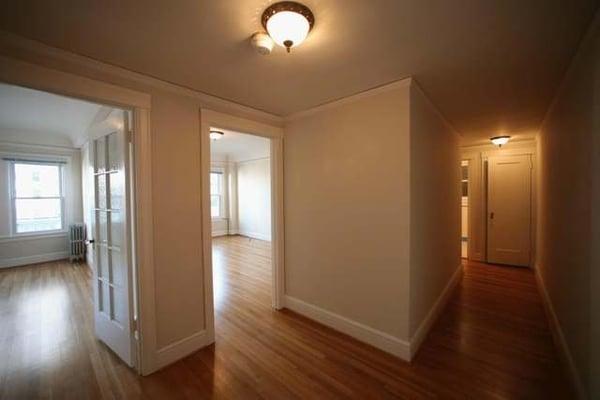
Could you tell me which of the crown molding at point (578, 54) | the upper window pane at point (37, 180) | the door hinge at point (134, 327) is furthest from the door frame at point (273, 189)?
the upper window pane at point (37, 180)

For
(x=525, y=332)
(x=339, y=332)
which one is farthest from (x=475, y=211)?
(x=339, y=332)

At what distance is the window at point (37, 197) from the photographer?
4988 mm

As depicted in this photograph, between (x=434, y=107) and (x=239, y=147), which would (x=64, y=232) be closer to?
(x=239, y=147)

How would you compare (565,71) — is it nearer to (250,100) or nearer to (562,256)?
(562,256)

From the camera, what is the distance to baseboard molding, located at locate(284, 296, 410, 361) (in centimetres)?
220

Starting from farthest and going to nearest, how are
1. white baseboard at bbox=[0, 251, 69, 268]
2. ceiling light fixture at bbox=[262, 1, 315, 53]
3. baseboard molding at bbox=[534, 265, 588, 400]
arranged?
white baseboard at bbox=[0, 251, 69, 268] → baseboard molding at bbox=[534, 265, 588, 400] → ceiling light fixture at bbox=[262, 1, 315, 53]

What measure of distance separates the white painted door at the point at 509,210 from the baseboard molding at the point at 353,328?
419 centimetres

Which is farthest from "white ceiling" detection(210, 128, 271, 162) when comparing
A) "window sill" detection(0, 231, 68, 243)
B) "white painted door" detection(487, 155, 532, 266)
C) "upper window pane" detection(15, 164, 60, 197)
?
"white painted door" detection(487, 155, 532, 266)

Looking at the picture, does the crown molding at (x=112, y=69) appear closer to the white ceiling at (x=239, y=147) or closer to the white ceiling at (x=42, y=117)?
the white ceiling at (x=42, y=117)

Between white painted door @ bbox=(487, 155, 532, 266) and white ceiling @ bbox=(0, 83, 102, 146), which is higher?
white ceiling @ bbox=(0, 83, 102, 146)

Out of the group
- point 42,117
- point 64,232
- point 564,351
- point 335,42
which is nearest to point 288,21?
point 335,42

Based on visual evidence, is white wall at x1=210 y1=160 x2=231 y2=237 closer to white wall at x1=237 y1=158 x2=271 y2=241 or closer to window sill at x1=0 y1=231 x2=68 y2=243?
white wall at x1=237 y1=158 x2=271 y2=241

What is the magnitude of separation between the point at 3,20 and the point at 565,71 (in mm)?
3827

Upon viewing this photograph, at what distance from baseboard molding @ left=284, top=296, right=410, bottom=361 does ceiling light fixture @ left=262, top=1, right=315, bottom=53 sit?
2.50 metres
